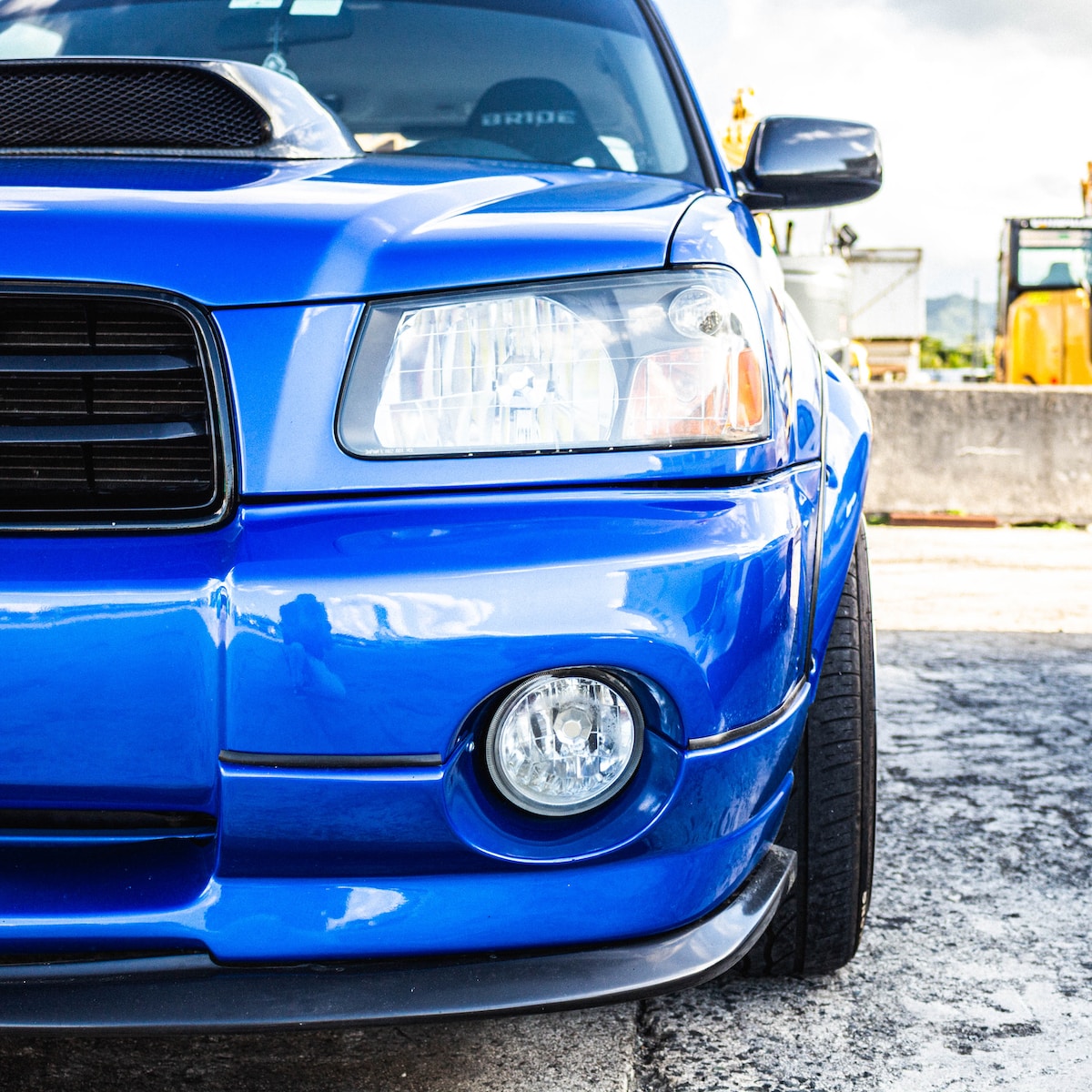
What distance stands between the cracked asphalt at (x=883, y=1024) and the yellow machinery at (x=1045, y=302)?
12.2 metres

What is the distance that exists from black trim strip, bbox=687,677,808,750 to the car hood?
1.66ft

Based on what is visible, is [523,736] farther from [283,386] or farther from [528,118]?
[528,118]

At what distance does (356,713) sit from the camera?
3.91 feet

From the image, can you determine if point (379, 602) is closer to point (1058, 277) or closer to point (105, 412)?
point (105, 412)


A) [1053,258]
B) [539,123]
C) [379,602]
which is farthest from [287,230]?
[1053,258]

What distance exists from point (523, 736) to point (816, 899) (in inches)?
29.3

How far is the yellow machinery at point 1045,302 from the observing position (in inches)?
559

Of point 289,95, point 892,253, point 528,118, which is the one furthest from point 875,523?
point 892,253

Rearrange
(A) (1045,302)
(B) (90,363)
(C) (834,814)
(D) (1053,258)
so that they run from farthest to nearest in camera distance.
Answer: (D) (1053,258), (A) (1045,302), (C) (834,814), (B) (90,363)

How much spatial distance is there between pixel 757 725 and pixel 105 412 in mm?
760

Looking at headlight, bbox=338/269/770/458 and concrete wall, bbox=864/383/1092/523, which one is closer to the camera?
headlight, bbox=338/269/770/458

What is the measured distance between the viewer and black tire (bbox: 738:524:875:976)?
1.74 metres

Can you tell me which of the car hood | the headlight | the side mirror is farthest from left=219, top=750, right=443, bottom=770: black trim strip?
Result: the side mirror

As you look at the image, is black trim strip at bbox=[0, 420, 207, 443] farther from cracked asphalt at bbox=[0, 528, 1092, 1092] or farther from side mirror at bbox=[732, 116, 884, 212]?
side mirror at bbox=[732, 116, 884, 212]
